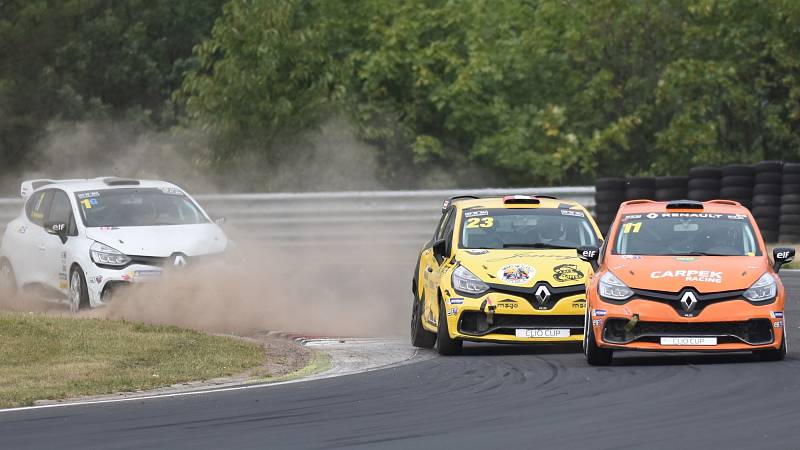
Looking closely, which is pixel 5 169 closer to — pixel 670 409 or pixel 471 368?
pixel 471 368

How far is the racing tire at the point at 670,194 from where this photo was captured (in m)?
27.9

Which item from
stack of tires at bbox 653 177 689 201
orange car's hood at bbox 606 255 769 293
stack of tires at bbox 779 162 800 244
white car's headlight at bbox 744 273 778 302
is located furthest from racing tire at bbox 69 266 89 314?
stack of tires at bbox 779 162 800 244

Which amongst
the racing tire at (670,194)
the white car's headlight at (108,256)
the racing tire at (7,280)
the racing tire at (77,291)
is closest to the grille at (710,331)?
the white car's headlight at (108,256)

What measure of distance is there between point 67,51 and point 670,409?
28535 mm

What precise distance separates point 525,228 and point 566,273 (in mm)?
1302

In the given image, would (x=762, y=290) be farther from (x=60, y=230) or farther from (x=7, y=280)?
(x=7, y=280)

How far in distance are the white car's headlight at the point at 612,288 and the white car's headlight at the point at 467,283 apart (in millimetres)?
1587

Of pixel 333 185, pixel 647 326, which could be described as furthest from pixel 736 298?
pixel 333 185

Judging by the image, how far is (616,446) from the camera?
10.2m

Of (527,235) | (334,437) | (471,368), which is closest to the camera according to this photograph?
(334,437)

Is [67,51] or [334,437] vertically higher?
[67,51]

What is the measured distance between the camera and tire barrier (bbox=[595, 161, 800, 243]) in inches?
1053

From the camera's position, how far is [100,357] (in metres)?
15.6

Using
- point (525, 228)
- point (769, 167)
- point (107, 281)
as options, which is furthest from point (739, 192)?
point (107, 281)
